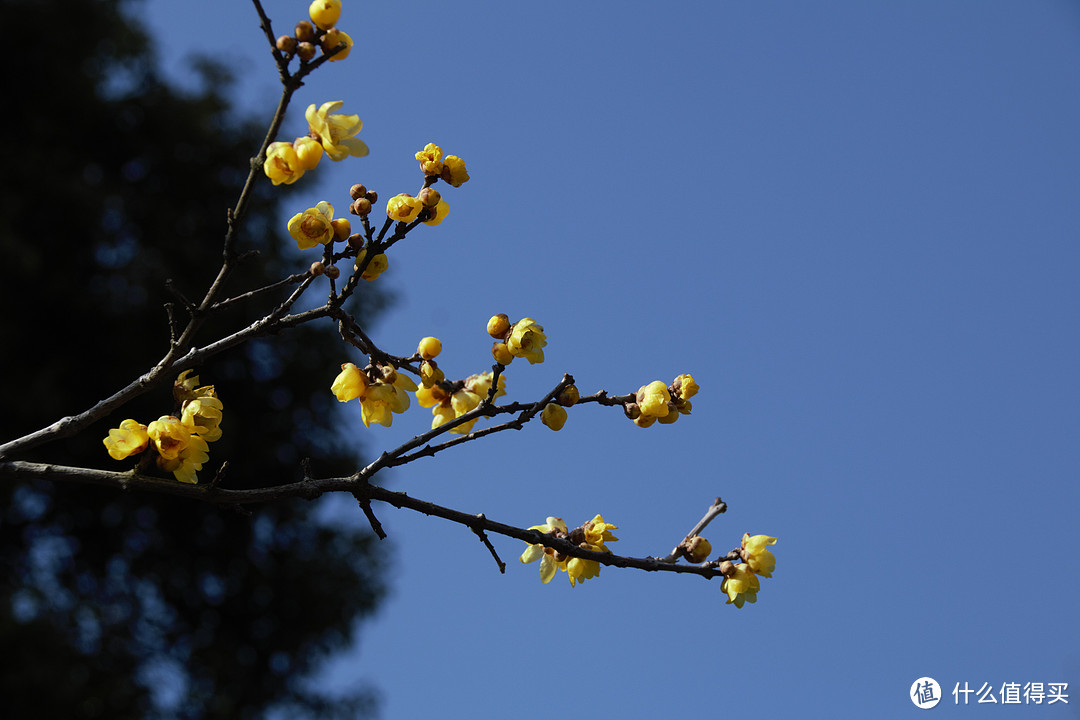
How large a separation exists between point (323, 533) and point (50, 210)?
4.25 m

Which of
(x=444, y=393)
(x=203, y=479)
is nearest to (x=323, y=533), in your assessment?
(x=203, y=479)

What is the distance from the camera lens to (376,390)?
1.70m

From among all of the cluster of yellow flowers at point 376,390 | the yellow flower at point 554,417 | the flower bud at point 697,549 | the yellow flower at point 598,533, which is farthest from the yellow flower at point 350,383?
the flower bud at point 697,549

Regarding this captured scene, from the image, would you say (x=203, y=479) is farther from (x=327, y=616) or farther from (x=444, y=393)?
(x=444, y=393)

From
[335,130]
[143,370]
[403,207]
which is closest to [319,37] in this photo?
[335,130]

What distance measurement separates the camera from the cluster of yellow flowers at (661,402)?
1709mm

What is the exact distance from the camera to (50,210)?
8.41 metres

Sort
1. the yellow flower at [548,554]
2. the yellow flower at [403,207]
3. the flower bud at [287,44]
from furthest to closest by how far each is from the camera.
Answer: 1. the yellow flower at [548,554]
2. the yellow flower at [403,207]
3. the flower bud at [287,44]

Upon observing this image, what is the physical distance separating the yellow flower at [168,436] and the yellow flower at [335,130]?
56 cm

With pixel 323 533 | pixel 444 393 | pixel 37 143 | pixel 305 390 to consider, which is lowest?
pixel 444 393

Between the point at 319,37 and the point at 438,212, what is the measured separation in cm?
39

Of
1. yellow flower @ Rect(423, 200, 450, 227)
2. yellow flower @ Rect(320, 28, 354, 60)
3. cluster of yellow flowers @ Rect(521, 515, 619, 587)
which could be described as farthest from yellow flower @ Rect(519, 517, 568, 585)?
yellow flower @ Rect(320, 28, 354, 60)

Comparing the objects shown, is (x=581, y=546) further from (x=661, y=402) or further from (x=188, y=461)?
(x=188, y=461)

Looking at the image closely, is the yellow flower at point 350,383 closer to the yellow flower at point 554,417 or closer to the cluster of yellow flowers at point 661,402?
the yellow flower at point 554,417
